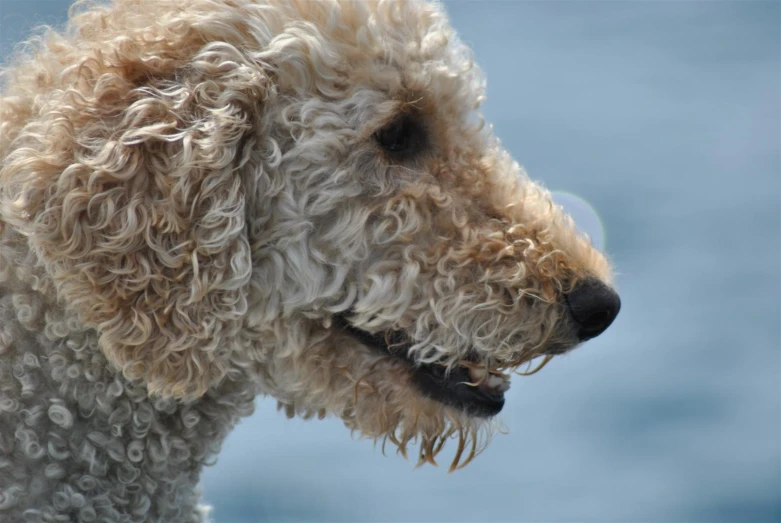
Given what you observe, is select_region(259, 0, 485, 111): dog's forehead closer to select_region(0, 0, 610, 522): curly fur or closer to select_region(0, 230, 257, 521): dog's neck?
select_region(0, 0, 610, 522): curly fur

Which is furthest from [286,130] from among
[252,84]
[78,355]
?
[78,355]

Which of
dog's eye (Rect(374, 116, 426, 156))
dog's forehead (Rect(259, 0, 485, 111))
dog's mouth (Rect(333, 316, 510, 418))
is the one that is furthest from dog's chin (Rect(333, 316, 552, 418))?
dog's forehead (Rect(259, 0, 485, 111))

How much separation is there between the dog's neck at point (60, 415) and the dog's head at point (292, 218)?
164 mm

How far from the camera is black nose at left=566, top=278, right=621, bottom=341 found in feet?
10.4

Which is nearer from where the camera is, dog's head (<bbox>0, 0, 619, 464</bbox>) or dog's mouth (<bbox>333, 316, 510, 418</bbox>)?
dog's head (<bbox>0, 0, 619, 464</bbox>)

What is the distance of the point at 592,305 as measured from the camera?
316 centimetres

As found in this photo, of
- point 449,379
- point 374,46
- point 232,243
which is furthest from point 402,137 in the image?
point 449,379

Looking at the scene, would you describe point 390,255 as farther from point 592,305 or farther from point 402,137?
point 592,305

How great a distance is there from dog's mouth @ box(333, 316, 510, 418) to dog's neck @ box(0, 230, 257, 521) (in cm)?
46

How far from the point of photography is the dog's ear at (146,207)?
2.97 m

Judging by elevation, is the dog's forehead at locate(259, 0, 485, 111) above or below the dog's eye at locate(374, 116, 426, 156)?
above

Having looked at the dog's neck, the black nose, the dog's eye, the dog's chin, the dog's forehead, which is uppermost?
the dog's forehead

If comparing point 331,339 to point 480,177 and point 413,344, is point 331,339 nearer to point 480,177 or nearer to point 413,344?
point 413,344

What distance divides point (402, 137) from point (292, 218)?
1.44 ft
